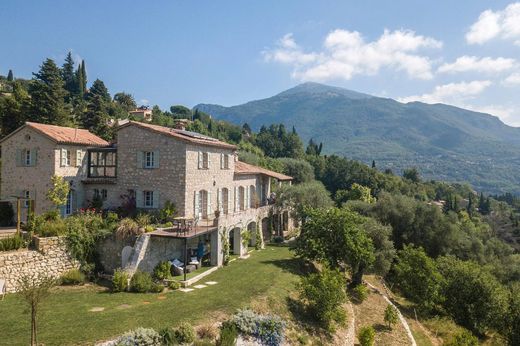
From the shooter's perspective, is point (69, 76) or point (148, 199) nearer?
point (148, 199)

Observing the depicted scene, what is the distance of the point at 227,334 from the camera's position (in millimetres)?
14570

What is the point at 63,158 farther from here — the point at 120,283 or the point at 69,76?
the point at 69,76

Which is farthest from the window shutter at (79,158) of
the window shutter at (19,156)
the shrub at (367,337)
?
the shrub at (367,337)

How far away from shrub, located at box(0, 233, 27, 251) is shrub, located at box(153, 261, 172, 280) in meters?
7.26

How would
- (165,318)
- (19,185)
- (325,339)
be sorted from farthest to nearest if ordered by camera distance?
(19,185) < (325,339) < (165,318)

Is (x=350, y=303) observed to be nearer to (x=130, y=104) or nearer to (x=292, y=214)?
(x=292, y=214)

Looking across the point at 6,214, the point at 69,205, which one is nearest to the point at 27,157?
the point at 6,214

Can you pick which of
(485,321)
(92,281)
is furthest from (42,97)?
(485,321)

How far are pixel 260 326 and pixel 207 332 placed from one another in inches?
100

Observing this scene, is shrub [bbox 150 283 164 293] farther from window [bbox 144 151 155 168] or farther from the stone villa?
window [bbox 144 151 155 168]

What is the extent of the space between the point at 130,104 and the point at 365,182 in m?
67.8

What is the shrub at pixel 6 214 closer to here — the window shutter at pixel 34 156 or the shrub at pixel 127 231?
the window shutter at pixel 34 156

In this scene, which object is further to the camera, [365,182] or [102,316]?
[365,182]

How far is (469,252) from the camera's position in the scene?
43.1 meters
